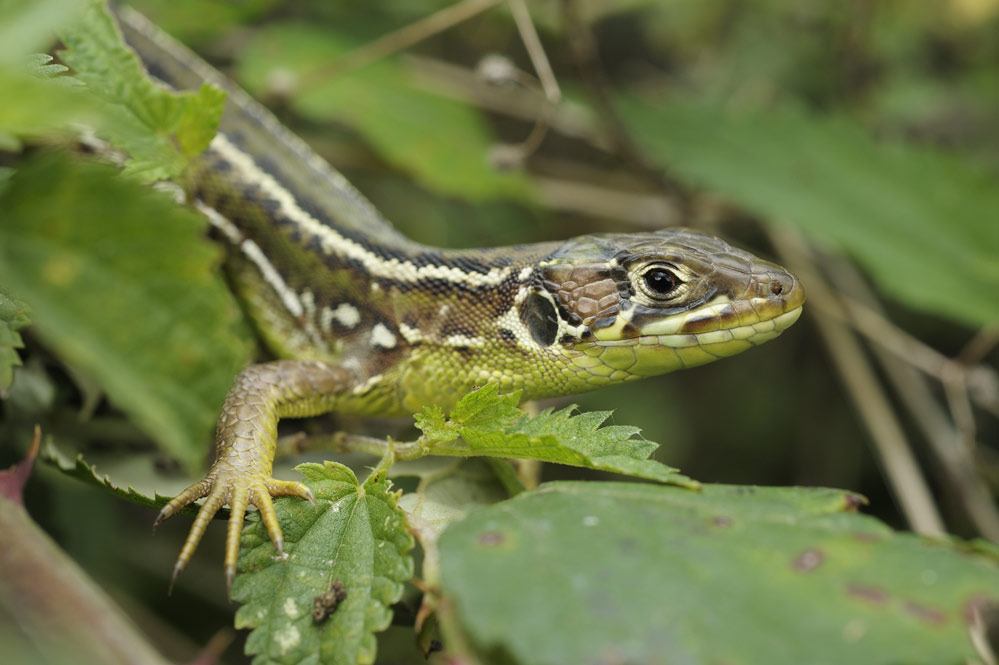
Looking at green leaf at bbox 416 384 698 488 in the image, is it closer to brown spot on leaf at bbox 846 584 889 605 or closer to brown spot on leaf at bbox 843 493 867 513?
brown spot on leaf at bbox 843 493 867 513

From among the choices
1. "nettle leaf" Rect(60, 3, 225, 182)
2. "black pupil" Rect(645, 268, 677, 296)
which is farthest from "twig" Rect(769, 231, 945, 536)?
"nettle leaf" Rect(60, 3, 225, 182)

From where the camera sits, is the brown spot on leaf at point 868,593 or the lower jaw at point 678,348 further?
the lower jaw at point 678,348

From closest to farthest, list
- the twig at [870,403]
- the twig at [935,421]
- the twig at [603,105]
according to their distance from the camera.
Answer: the twig at [870,403]
the twig at [935,421]
the twig at [603,105]

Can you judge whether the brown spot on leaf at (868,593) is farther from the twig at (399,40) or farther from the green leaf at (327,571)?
the twig at (399,40)

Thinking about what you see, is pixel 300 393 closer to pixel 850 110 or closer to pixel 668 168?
pixel 668 168

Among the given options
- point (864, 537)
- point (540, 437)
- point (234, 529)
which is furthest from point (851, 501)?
point (234, 529)

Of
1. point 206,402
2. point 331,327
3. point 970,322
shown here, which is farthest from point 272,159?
point 970,322

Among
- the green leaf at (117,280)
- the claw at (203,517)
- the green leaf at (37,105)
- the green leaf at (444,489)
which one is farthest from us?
the green leaf at (444,489)

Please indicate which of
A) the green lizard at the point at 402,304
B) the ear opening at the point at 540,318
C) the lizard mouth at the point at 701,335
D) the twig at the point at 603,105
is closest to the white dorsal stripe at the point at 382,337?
the green lizard at the point at 402,304
